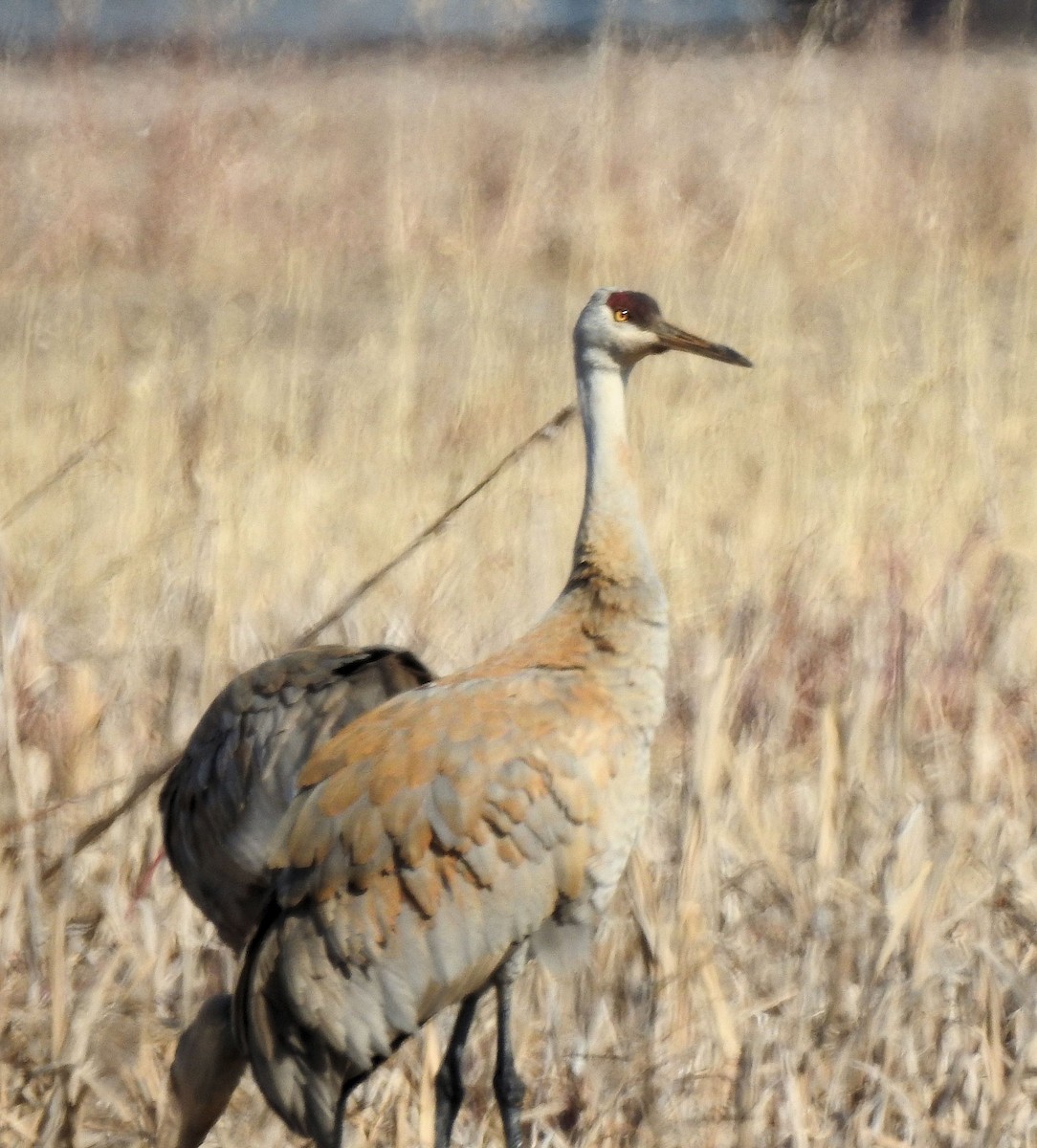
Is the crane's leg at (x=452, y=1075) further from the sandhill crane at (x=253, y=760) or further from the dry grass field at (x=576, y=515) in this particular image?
the sandhill crane at (x=253, y=760)

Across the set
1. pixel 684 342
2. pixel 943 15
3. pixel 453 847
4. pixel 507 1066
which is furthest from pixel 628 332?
pixel 943 15

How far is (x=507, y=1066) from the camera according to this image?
3145mm

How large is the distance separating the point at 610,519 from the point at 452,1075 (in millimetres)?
840

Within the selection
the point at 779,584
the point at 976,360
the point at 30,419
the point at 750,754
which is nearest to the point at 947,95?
the point at 976,360

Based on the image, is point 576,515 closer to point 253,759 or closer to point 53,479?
point 253,759

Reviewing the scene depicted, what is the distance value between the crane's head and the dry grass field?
548mm

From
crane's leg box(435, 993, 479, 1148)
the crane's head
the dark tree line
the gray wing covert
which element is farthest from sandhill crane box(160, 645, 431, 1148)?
the dark tree line

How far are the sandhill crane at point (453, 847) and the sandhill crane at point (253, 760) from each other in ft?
0.57

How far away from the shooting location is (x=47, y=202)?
7059 mm

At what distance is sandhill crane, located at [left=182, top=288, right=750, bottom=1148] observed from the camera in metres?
2.89

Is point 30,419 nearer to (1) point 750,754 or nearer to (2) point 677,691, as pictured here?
(2) point 677,691

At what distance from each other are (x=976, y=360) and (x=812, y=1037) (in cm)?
260

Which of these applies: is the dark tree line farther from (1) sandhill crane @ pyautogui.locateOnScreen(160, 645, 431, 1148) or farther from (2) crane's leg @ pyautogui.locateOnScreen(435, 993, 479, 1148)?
(2) crane's leg @ pyautogui.locateOnScreen(435, 993, 479, 1148)

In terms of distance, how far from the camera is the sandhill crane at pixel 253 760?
321 cm
